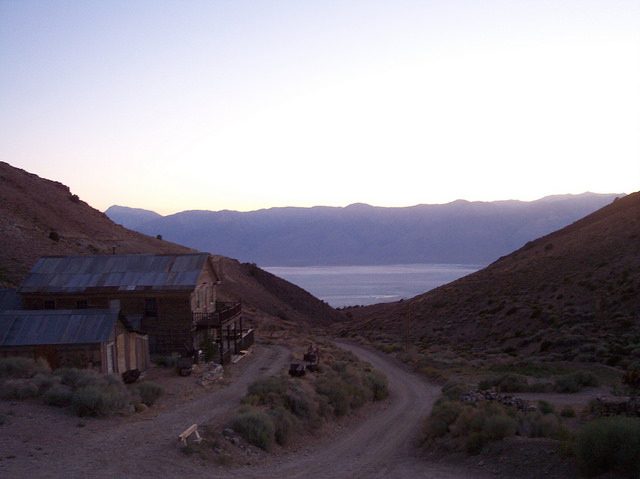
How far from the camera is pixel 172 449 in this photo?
14.9m

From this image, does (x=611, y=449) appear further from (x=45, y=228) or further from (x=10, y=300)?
(x=45, y=228)

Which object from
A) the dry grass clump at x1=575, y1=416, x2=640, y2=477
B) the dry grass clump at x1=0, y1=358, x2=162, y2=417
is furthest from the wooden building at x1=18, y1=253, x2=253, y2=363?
the dry grass clump at x1=575, y1=416, x2=640, y2=477

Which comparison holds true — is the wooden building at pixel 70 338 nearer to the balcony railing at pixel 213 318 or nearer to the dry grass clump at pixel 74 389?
the dry grass clump at pixel 74 389

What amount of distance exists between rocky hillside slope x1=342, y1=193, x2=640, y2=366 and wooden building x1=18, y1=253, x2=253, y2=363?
1747cm

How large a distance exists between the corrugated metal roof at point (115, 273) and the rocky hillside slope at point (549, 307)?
18265 mm

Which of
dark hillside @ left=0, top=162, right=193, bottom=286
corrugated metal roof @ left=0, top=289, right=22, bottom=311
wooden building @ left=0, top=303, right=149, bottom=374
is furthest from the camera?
dark hillside @ left=0, top=162, right=193, bottom=286

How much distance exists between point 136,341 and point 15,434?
11.5m

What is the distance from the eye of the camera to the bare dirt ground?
13.5 m

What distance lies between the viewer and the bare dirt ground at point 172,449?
531 inches

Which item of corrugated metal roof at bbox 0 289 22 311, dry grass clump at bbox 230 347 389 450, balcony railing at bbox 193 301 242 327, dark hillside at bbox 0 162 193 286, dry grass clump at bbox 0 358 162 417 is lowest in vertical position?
dry grass clump at bbox 230 347 389 450

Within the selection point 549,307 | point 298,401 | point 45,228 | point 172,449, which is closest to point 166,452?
point 172,449

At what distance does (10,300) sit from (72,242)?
29224mm

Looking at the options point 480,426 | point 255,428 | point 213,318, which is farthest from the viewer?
point 213,318

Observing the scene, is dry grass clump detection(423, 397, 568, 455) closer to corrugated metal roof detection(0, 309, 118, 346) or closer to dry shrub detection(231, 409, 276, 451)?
dry shrub detection(231, 409, 276, 451)
